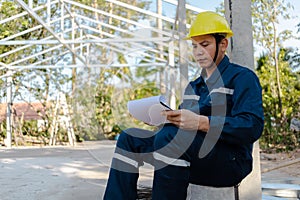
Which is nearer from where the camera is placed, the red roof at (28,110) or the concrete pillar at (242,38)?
the concrete pillar at (242,38)

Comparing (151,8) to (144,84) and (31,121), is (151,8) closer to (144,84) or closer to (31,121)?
(144,84)

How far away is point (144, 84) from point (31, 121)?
6.58m

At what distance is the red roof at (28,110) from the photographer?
8773 mm

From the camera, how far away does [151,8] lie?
561 cm

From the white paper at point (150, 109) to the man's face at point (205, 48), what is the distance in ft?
0.58

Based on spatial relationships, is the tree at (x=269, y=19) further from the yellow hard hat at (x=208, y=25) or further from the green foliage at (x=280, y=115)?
the yellow hard hat at (x=208, y=25)

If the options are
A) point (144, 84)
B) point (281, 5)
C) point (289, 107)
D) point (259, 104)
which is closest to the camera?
point (259, 104)

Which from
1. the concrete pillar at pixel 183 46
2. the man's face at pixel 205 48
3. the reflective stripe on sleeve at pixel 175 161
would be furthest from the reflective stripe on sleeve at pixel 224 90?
the concrete pillar at pixel 183 46

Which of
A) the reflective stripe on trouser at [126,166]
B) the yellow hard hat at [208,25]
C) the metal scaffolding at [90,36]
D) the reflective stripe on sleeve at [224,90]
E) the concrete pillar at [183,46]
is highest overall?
the metal scaffolding at [90,36]

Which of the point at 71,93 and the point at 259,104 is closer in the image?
the point at 259,104

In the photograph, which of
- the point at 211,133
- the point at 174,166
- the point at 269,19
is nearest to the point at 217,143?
the point at 211,133

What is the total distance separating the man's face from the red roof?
26.4 feet

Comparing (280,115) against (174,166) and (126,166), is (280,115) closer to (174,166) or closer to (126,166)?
(126,166)

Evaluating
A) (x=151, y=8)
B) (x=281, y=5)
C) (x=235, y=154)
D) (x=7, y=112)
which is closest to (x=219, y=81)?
(x=235, y=154)
